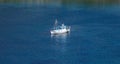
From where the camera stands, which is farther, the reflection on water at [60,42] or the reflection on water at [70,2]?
the reflection on water at [70,2]

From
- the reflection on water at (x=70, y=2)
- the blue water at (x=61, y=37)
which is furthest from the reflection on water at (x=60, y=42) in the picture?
the reflection on water at (x=70, y=2)

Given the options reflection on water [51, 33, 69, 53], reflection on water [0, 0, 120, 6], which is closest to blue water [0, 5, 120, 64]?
reflection on water [51, 33, 69, 53]

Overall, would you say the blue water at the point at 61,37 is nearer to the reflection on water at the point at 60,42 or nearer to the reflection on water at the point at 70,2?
the reflection on water at the point at 60,42

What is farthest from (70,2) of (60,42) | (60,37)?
(60,42)

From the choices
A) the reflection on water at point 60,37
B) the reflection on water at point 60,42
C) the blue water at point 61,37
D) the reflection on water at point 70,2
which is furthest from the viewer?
the reflection on water at point 70,2

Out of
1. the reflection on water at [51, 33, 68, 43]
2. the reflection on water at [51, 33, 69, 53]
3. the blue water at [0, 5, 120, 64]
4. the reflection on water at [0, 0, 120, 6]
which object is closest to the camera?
the blue water at [0, 5, 120, 64]

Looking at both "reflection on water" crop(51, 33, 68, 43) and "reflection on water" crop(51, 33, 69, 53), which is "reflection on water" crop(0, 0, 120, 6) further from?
"reflection on water" crop(51, 33, 69, 53)

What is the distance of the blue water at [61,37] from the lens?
163 ft

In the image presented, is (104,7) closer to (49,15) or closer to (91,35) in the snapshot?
(49,15)

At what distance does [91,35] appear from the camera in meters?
63.3

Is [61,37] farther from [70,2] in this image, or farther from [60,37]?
[70,2]

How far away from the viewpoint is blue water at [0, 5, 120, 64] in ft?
163

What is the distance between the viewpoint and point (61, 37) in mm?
62938

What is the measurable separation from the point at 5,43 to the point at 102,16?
3214cm
